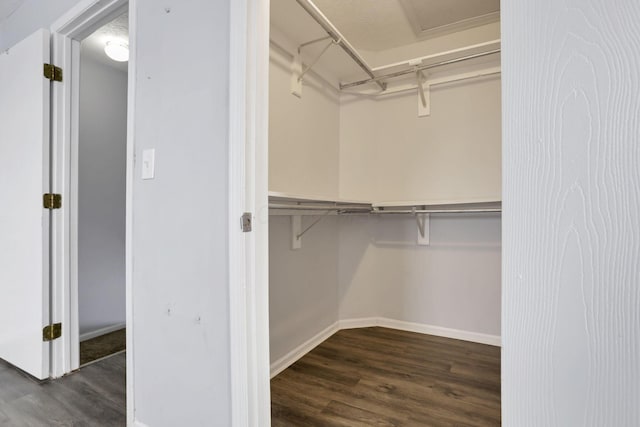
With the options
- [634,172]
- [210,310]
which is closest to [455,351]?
[210,310]

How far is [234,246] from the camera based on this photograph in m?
1.09

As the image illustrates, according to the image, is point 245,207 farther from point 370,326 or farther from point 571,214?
point 370,326

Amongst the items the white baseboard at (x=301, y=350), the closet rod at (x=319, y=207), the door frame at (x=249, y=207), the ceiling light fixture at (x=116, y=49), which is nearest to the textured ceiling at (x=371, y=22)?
the door frame at (x=249, y=207)

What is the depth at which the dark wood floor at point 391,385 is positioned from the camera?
1533mm

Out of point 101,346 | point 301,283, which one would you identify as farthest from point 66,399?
point 301,283

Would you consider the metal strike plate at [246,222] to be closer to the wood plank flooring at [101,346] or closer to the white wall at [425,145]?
the white wall at [425,145]

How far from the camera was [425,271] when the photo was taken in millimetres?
2604

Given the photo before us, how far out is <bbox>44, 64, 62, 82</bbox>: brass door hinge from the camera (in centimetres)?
182

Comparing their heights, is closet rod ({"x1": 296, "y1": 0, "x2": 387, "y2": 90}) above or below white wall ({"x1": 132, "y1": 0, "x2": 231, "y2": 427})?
above

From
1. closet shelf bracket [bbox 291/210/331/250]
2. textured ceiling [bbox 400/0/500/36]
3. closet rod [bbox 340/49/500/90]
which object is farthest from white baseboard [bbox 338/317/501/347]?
textured ceiling [bbox 400/0/500/36]

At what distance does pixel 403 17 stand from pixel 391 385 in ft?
7.97

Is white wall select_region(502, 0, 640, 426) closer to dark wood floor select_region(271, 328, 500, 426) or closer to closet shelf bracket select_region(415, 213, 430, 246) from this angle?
dark wood floor select_region(271, 328, 500, 426)

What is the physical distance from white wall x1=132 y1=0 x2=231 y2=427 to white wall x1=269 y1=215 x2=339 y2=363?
30.3 inches

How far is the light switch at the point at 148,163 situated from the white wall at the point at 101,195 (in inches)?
67.9
